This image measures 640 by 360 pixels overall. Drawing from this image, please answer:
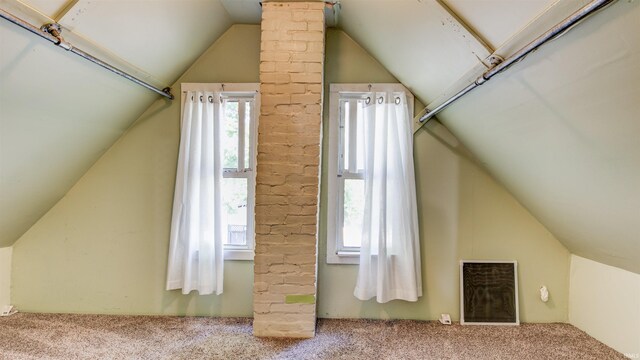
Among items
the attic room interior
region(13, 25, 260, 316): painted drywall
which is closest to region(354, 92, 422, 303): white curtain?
the attic room interior

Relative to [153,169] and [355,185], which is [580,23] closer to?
[355,185]

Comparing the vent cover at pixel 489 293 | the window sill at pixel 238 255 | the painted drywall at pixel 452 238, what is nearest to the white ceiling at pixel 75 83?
the painted drywall at pixel 452 238

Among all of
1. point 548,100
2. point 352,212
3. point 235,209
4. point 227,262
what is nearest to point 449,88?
point 548,100

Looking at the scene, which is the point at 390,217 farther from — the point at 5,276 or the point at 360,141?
the point at 5,276

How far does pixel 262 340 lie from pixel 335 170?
4.43 ft

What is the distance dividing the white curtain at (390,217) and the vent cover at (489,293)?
1.31 ft

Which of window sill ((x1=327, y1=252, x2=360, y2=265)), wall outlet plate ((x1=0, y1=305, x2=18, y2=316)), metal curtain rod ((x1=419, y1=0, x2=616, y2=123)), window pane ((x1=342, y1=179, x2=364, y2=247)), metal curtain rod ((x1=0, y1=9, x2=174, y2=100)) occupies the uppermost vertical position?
metal curtain rod ((x1=0, y1=9, x2=174, y2=100))

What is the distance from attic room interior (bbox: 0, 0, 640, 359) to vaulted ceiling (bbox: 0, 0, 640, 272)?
2cm

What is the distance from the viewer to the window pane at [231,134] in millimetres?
2623

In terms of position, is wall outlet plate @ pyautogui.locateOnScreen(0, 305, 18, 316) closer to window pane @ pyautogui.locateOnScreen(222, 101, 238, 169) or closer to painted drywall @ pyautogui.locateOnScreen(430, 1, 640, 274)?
window pane @ pyautogui.locateOnScreen(222, 101, 238, 169)

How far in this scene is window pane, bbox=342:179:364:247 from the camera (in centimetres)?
259

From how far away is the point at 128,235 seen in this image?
2.57 metres

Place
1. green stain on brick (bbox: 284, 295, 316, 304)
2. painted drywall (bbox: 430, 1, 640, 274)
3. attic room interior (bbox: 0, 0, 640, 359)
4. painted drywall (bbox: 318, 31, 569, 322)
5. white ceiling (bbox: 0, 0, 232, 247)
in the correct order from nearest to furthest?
painted drywall (bbox: 430, 1, 640, 274) < white ceiling (bbox: 0, 0, 232, 247) < attic room interior (bbox: 0, 0, 640, 359) < green stain on brick (bbox: 284, 295, 316, 304) < painted drywall (bbox: 318, 31, 569, 322)

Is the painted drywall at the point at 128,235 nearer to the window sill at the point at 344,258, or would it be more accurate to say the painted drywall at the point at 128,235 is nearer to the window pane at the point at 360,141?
the window sill at the point at 344,258
